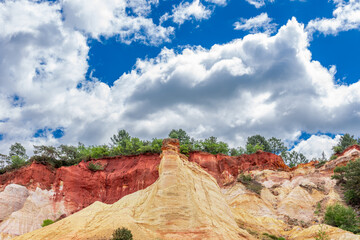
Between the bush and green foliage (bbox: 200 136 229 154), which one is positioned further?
green foliage (bbox: 200 136 229 154)

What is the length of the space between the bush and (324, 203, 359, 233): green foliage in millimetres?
21457

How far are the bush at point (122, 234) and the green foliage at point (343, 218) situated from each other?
21.5m

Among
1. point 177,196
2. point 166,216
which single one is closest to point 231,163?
point 177,196

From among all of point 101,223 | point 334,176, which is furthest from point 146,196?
point 334,176

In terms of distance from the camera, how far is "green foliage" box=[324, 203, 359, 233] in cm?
2808

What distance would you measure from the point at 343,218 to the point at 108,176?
117 feet

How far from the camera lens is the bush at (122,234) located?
17.3 metres

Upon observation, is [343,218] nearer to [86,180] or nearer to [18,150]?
[86,180]

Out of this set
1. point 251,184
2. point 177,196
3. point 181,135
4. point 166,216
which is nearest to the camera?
point 166,216

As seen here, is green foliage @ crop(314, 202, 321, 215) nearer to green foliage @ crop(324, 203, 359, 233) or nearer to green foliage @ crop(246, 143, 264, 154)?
green foliage @ crop(324, 203, 359, 233)

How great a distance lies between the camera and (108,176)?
49.8m

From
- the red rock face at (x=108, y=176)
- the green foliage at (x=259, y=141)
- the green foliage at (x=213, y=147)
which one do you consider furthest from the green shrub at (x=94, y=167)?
the green foliage at (x=259, y=141)

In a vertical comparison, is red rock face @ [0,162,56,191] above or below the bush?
above

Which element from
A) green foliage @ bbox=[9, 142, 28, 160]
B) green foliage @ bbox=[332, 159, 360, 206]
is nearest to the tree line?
green foliage @ bbox=[9, 142, 28, 160]
